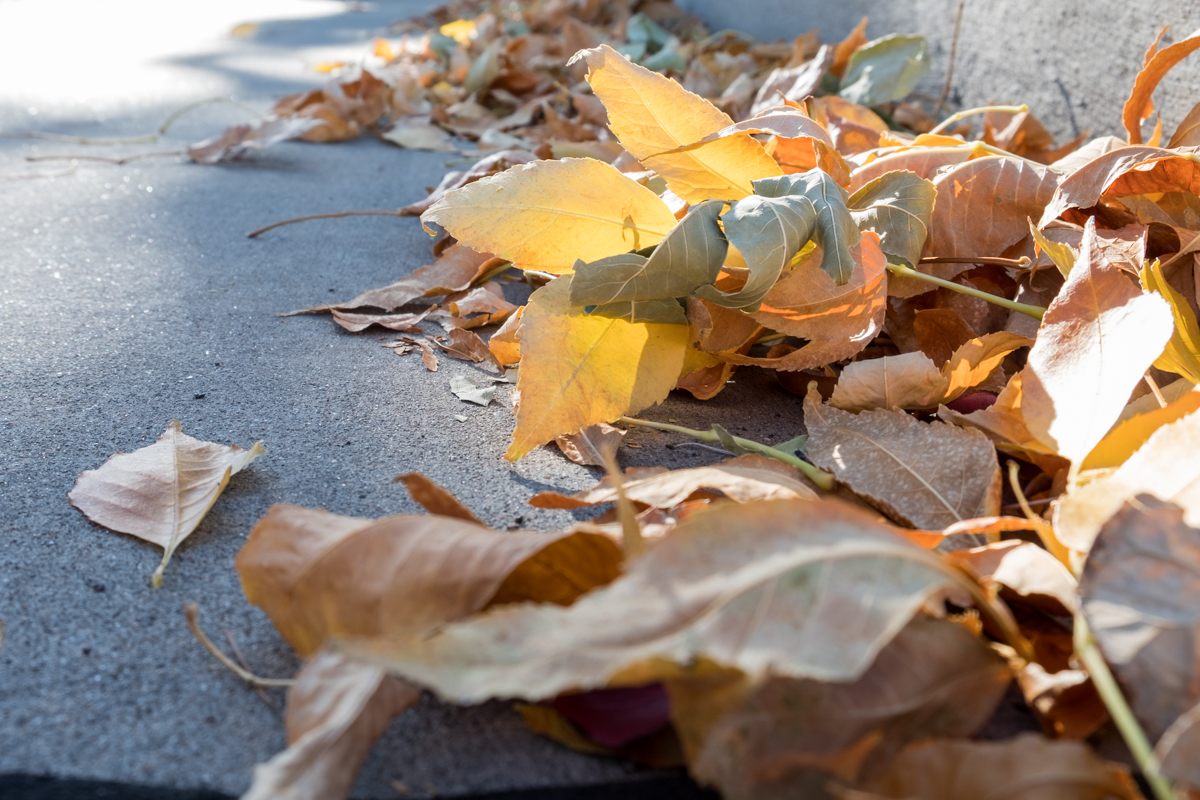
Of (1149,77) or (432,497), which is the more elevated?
(1149,77)

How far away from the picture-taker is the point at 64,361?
2.35ft

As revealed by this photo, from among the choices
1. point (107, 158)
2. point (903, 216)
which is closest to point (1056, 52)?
point (903, 216)

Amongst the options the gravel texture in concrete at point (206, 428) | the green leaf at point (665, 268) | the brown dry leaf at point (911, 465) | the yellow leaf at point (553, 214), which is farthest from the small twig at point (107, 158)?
the brown dry leaf at point (911, 465)

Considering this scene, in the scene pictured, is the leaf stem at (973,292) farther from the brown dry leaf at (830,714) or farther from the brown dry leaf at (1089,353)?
the brown dry leaf at (830,714)

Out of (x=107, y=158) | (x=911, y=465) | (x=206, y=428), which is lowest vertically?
(x=107, y=158)

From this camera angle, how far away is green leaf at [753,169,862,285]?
1.77 feet

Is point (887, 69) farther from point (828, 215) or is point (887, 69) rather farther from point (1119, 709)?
point (1119, 709)

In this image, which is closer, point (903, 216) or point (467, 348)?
point (903, 216)

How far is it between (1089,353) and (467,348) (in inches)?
19.2

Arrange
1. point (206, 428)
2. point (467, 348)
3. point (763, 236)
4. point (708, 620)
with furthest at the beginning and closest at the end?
point (467, 348), point (206, 428), point (763, 236), point (708, 620)

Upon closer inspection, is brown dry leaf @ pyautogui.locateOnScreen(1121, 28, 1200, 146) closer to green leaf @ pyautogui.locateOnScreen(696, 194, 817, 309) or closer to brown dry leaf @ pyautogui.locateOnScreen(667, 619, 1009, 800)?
green leaf @ pyautogui.locateOnScreen(696, 194, 817, 309)

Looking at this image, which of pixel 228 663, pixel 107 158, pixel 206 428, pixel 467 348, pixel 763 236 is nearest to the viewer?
pixel 228 663

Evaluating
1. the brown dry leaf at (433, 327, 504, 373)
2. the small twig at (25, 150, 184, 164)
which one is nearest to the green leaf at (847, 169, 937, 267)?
the brown dry leaf at (433, 327, 504, 373)

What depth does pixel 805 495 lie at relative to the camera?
0.47 meters
